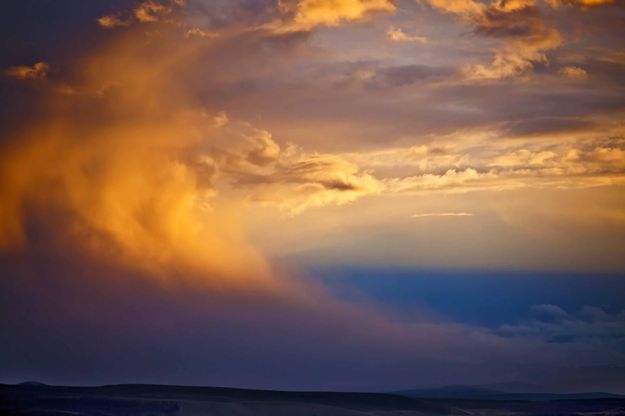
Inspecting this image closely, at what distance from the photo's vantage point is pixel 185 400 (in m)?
148

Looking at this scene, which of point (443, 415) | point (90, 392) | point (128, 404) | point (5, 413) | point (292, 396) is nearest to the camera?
point (5, 413)

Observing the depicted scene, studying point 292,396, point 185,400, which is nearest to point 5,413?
point 185,400

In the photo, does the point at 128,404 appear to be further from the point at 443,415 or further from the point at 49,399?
the point at 443,415

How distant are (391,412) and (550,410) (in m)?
33.3

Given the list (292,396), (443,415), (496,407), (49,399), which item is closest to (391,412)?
(443,415)

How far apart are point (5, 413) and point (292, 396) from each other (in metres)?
72.1

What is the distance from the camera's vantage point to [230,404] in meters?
147

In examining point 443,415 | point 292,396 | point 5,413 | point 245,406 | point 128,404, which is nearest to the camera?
point 5,413

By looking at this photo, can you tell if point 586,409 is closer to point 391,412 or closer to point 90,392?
point 391,412

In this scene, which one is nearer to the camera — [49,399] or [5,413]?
[5,413]

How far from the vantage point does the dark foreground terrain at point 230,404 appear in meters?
125

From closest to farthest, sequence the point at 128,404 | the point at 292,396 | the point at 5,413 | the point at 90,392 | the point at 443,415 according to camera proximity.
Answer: the point at 5,413
the point at 128,404
the point at 90,392
the point at 443,415
the point at 292,396

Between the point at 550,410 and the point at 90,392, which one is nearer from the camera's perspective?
the point at 90,392

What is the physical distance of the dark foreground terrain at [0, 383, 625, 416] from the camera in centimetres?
12506
